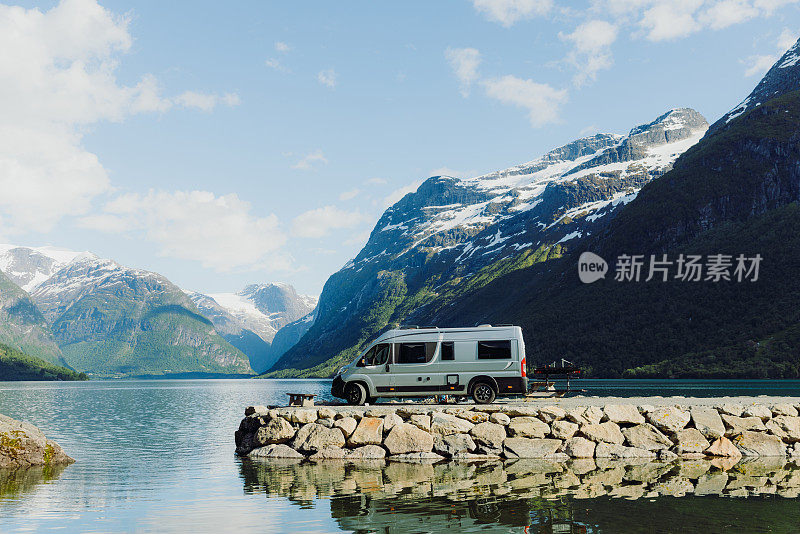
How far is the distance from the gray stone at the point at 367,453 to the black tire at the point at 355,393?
367cm

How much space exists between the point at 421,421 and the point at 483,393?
383 centimetres

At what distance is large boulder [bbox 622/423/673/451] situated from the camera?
25.7 m

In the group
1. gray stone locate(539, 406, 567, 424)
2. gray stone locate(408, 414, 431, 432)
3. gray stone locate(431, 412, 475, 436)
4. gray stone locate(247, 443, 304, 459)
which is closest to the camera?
gray stone locate(539, 406, 567, 424)

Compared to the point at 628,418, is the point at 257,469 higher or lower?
lower

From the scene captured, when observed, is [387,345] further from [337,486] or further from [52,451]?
[52,451]

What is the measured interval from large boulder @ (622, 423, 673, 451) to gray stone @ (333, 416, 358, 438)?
35.5ft

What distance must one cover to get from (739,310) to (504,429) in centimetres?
17628

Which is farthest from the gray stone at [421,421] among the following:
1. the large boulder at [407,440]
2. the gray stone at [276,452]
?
the gray stone at [276,452]

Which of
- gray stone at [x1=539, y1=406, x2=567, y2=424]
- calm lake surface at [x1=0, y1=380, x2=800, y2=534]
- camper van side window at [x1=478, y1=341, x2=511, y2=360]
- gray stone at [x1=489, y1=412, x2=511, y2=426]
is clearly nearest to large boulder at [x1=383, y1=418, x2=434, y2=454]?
calm lake surface at [x1=0, y1=380, x2=800, y2=534]

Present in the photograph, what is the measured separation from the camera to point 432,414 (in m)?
27.0

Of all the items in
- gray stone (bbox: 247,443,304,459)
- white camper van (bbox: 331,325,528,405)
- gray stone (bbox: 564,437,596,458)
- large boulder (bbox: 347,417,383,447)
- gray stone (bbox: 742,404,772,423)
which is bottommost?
gray stone (bbox: 247,443,304,459)

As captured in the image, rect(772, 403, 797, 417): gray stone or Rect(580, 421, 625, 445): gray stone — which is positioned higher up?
Rect(772, 403, 797, 417): gray stone

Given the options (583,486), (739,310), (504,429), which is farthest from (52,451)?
(739,310)

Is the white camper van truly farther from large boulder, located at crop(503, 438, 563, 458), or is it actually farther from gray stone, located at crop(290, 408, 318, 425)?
large boulder, located at crop(503, 438, 563, 458)
